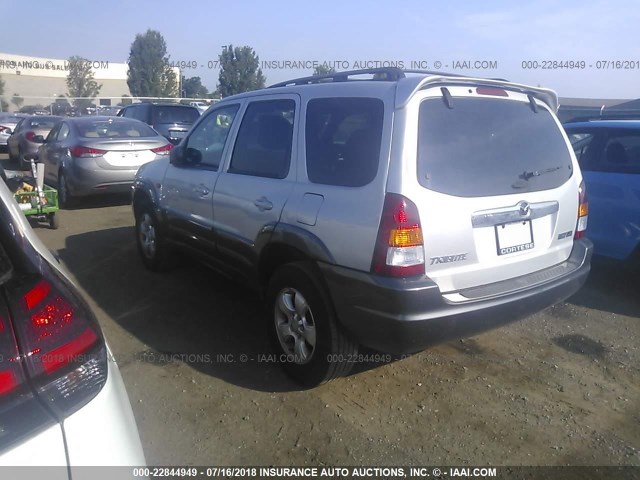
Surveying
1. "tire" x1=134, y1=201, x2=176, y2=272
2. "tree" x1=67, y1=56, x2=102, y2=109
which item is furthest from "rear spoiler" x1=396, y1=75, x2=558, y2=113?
"tree" x1=67, y1=56, x2=102, y2=109

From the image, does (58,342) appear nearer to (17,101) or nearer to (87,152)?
(87,152)

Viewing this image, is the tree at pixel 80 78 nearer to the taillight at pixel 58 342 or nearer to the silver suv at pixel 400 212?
the silver suv at pixel 400 212

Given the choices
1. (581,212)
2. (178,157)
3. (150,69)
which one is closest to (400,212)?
(581,212)

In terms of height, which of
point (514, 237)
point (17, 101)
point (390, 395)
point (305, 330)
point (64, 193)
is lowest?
point (390, 395)

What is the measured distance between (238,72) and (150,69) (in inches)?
785

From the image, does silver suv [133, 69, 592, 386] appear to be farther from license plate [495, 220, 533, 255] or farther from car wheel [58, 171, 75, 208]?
car wheel [58, 171, 75, 208]

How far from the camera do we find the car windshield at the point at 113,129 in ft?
28.8

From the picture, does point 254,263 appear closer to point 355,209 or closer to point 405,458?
point 355,209

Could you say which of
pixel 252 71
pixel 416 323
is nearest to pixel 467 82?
A: pixel 416 323

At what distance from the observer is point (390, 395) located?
10.8 ft

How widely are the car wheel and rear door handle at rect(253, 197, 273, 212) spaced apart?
6356 mm

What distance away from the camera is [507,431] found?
293 cm

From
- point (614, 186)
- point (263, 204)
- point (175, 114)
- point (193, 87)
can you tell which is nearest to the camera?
point (263, 204)

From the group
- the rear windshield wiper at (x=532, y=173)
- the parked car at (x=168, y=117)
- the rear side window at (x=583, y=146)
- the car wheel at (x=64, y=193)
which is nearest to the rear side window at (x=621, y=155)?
the rear side window at (x=583, y=146)
